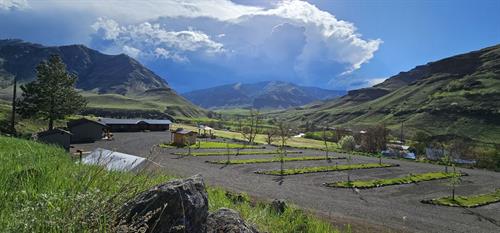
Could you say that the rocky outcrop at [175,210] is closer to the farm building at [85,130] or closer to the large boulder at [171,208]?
the large boulder at [171,208]

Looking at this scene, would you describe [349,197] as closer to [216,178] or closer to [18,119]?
[216,178]

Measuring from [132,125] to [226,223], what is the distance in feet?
395

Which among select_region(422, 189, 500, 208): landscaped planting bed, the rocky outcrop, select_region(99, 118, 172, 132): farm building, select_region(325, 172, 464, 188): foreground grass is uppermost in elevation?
the rocky outcrop

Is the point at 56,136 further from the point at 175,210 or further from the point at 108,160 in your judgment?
the point at 175,210

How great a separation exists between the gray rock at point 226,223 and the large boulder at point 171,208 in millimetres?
555

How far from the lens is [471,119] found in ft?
592

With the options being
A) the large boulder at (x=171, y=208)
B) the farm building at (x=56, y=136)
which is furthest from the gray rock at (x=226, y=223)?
the farm building at (x=56, y=136)

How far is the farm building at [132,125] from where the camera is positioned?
377 ft

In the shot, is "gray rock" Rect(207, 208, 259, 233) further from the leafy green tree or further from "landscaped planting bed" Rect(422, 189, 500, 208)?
the leafy green tree

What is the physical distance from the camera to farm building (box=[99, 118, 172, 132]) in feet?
377

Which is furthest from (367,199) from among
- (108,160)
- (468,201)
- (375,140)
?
(375,140)

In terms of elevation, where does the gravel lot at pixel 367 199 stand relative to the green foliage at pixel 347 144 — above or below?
below

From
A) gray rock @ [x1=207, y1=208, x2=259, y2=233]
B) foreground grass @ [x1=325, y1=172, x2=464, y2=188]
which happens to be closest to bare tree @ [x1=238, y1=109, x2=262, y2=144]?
foreground grass @ [x1=325, y1=172, x2=464, y2=188]

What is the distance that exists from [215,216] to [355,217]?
29392 millimetres
